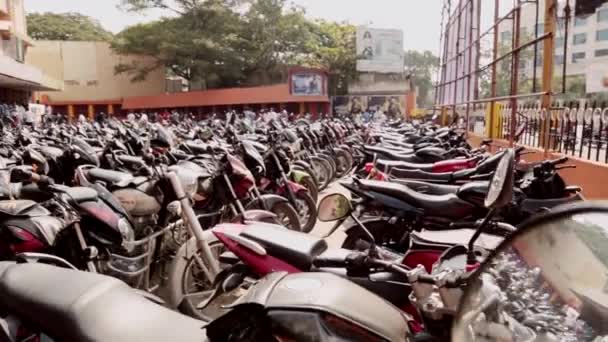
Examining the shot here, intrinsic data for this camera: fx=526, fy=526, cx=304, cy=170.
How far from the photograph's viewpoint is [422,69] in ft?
162

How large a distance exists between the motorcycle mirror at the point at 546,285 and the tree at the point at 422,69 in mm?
45772

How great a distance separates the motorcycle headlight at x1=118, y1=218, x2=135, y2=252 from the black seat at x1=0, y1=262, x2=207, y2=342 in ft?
4.17

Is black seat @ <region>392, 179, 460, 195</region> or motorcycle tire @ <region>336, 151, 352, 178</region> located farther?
motorcycle tire @ <region>336, 151, 352, 178</region>

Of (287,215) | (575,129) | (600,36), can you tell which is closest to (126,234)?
(287,215)

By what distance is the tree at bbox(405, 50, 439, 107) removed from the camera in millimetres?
46344

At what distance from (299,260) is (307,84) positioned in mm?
27177

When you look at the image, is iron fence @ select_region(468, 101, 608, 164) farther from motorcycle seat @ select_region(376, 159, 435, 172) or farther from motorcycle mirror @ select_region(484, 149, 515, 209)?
motorcycle mirror @ select_region(484, 149, 515, 209)

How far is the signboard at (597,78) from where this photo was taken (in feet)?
19.8

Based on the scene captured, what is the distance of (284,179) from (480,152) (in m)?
1.99

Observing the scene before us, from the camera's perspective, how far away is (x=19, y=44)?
29.4m

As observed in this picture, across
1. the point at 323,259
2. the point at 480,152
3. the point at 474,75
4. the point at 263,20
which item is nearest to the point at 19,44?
the point at 263,20

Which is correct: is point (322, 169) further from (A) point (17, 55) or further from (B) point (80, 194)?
(A) point (17, 55)

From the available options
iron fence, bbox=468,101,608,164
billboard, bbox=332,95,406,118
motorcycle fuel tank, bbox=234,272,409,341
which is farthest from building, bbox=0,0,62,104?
motorcycle fuel tank, bbox=234,272,409,341

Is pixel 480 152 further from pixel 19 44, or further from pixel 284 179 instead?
pixel 19 44
